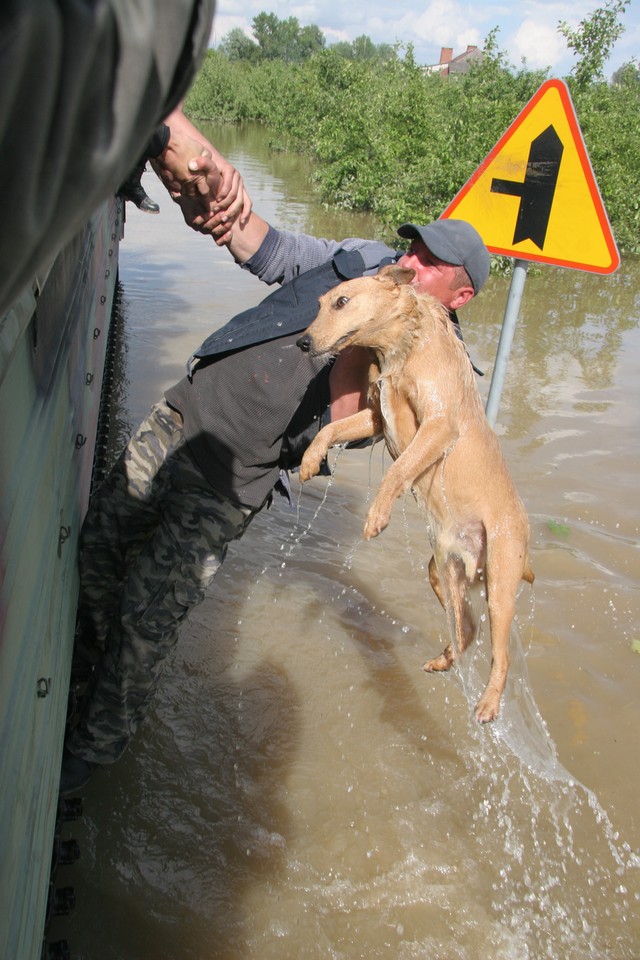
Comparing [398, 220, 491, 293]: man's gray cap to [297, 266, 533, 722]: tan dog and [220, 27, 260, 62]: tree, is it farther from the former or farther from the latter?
[220, 27, 260, 62]: tree

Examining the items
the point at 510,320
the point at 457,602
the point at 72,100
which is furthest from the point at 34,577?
the point at 510,320

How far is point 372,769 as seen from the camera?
3.77 metres

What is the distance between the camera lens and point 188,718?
397 cm

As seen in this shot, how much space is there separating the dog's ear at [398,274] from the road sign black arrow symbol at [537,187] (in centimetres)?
164

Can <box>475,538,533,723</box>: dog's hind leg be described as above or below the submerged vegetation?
below

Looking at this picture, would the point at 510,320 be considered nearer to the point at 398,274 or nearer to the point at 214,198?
the point at 398,274

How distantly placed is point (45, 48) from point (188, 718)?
147 inches

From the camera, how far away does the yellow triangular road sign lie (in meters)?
4.20

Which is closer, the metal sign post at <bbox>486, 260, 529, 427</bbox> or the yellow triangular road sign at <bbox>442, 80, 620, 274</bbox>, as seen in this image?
the yellow triangular road sign at <bbox>442, 80, 620, 274</bbox>

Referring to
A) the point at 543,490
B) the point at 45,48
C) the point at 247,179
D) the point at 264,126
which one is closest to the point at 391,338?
the point at 45,48

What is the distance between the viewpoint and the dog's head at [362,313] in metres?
3.01

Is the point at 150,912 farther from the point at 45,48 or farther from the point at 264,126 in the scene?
the point at 264,126

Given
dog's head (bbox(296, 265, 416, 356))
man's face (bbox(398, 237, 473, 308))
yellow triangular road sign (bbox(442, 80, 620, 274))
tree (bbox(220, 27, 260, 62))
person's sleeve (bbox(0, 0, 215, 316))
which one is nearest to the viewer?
person's sleeve (bbox(0, 0, 215, 316))

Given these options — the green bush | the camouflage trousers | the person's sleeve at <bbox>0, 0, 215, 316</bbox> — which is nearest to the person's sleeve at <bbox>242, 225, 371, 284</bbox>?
the camouflage trousers
